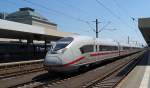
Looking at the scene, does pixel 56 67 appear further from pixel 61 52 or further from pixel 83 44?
pixel 83 44

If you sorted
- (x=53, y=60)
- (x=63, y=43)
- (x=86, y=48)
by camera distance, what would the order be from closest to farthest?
(x=53, y=60) < (x=63, y=43) < (x=86, y=48)

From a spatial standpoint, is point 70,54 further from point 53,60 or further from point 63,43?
point 53,60

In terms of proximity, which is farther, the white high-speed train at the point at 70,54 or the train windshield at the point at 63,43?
the train windshield at the point at 63,43

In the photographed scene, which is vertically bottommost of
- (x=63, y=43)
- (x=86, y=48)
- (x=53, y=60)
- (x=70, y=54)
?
(x=53, y=60)

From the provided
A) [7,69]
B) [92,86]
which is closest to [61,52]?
[92,86]

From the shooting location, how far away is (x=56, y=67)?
16641mm

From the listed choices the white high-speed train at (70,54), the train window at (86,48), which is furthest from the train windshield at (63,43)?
the train window at (86,48)

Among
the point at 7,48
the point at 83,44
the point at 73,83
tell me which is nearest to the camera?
the point at 73,83

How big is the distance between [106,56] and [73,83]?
11.7 m

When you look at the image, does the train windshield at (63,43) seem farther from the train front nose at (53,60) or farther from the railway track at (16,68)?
the railway track at (16,68)

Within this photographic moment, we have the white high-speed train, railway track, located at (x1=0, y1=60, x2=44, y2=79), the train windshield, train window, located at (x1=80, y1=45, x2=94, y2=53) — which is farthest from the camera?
railway track, located at (x1=0, y1=60, x2=44, y2=79)

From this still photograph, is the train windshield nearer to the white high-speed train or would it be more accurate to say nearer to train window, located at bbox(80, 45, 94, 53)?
the white high-speed train

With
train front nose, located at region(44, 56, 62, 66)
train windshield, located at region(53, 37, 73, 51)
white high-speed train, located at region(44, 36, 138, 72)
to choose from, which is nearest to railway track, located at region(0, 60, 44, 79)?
train front nose, located at region(44, 56, 62, 66)

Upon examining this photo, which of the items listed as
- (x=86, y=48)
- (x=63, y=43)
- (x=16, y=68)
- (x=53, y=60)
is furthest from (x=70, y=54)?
(x=16, y=68)
